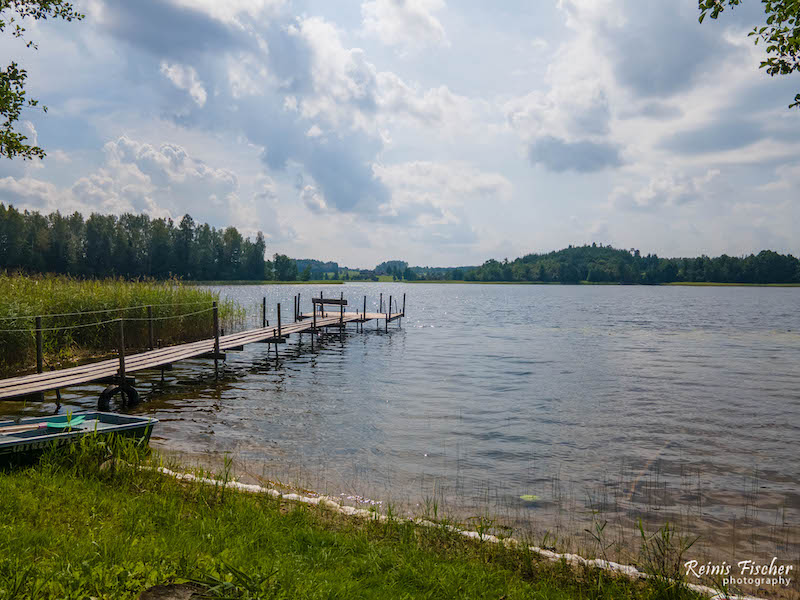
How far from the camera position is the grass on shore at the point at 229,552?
4016mm

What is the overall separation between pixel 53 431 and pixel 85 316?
617 inches

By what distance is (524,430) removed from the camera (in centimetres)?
1350

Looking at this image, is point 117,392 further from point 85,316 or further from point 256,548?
point 256,548

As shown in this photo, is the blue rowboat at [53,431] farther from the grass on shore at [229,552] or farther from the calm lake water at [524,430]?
the calm lake water at [524,430]

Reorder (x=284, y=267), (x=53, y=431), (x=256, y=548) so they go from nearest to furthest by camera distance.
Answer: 1. (x=256, y=548)
2. (x=53, y=431)
3. (x=284, y=267)

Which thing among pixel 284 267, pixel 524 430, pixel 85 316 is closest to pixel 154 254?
pixel 284 267

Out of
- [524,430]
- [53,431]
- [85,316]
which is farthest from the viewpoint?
[85,316]

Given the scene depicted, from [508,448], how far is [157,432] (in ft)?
28.3

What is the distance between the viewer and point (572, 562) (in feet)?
18.6

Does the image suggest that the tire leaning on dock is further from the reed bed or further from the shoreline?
the shoreline

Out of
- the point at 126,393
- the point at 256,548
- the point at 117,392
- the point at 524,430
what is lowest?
the point at 524,430

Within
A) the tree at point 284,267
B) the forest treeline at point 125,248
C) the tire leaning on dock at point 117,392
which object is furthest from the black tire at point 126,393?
the tree at point 284,267

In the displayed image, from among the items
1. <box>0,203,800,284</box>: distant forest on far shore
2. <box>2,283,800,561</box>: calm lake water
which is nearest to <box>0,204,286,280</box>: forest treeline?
<box>0,203,800,284</box>: distant forest on far shore

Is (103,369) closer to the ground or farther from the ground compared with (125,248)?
A: closer to the ground
